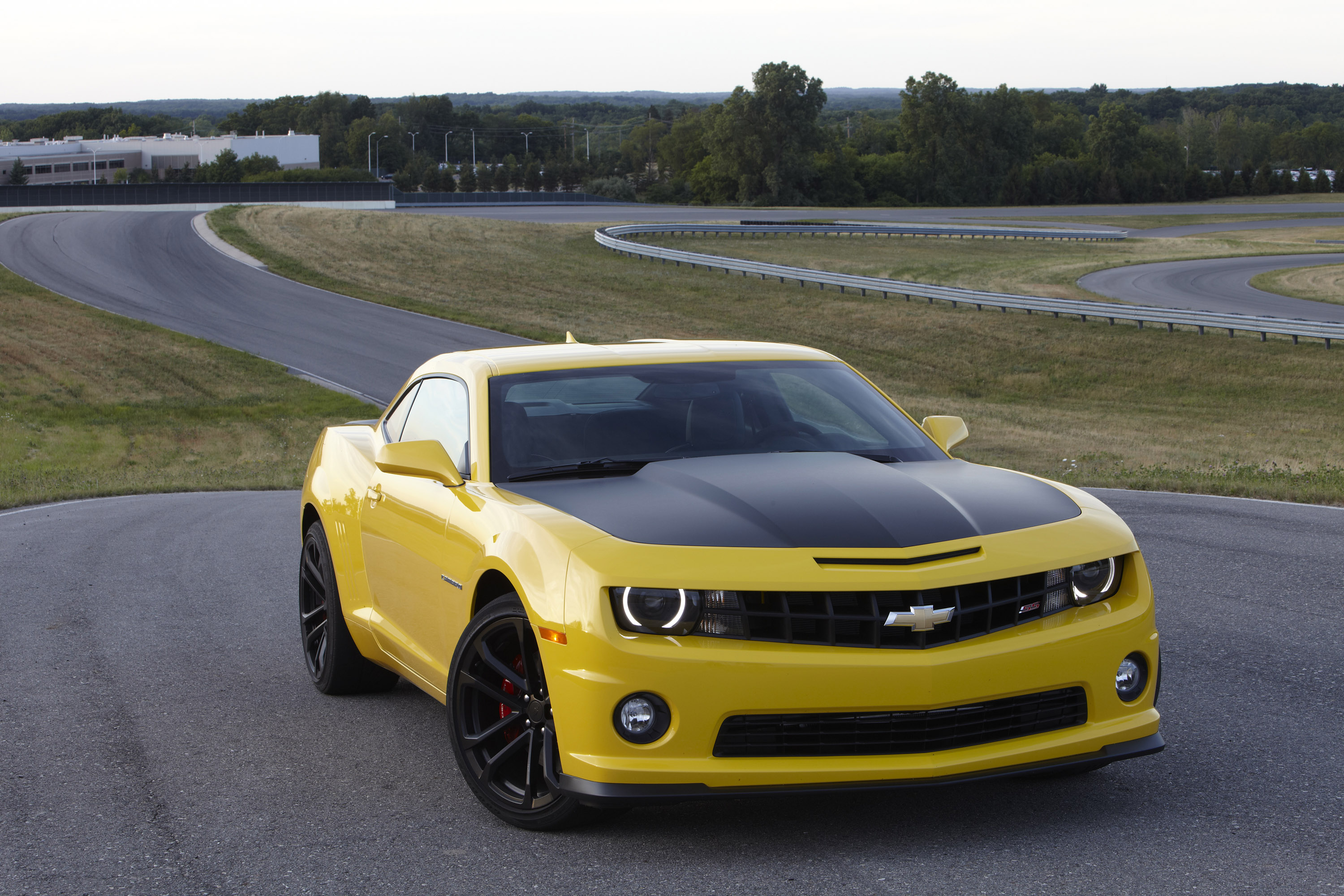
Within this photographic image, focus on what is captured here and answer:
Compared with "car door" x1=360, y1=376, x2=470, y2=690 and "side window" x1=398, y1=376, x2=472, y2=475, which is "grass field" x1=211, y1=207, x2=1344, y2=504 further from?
"car door" x1=360, y1=376, x2=470, y2=690

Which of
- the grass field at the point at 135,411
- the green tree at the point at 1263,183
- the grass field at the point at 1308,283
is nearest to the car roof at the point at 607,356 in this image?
the grass field at the point at 135,411

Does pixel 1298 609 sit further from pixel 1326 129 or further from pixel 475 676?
pixel 1326 129

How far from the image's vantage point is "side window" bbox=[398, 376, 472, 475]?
5.16 m

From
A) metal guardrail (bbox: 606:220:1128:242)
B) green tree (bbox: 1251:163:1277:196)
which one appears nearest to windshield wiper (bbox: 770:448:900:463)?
metal guardrail (bbox: 606:220:1128:242)

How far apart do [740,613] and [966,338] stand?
33.6 metres

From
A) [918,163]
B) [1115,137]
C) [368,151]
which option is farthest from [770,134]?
[368,151]

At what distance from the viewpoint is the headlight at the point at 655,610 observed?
12.3ft

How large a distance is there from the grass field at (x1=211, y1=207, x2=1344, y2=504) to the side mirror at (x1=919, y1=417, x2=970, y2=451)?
7857mm

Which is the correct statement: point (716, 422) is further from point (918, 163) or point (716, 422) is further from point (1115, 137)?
point (1115, 137)

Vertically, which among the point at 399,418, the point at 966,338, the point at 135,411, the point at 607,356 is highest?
the point at 607,356

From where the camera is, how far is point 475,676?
4348 millimetres

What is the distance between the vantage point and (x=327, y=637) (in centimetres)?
595

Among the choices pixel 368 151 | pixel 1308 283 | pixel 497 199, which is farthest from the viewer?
pixel 368 151

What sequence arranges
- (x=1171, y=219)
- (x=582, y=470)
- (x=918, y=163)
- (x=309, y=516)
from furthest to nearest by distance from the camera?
(x=918, y=163) < (x=1171, y=219) < (x=309, y=516) < (x=582, y=470)
